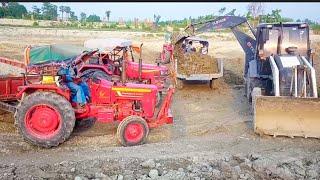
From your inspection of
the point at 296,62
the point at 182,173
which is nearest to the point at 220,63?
the point at 296,62

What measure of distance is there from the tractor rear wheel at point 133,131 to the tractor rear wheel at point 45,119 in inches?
34.2

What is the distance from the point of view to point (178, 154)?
22.9 ft

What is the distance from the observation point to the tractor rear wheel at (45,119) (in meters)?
7.44

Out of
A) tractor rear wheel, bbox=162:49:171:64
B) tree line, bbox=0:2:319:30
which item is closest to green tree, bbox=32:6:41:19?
tree line, bbox=0:2:319:30

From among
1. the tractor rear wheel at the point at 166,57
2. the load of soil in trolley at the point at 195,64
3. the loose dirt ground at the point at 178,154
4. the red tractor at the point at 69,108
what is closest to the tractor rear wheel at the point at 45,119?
the red tractor at the point at 69,108

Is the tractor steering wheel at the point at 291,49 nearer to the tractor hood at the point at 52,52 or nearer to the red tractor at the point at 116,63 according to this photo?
the red tractor at the point at 116,63

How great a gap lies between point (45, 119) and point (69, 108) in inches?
18.1

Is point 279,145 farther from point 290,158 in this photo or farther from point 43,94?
point 43,94

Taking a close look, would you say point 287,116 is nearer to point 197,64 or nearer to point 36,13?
point 197,64

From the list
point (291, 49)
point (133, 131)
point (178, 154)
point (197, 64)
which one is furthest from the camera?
point (197, 64)

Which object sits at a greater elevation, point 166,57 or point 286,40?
point 286,40

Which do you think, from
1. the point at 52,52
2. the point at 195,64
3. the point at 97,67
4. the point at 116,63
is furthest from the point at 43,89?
the point at 195,64

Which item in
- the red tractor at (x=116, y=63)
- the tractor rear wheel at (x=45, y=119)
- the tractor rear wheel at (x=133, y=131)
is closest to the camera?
the tractor rear wheel at (x=45, y=119)

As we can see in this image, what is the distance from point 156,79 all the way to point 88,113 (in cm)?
392
